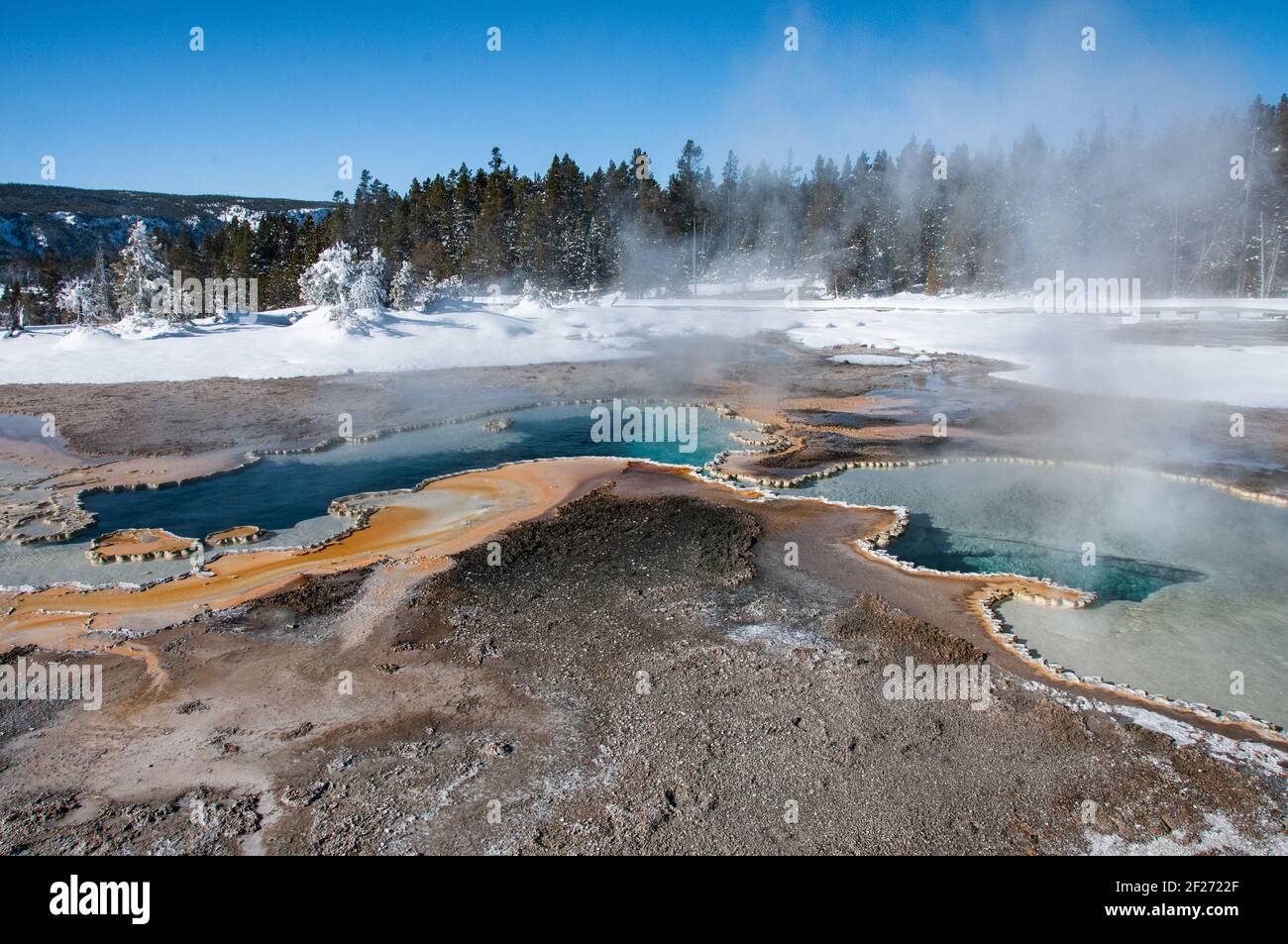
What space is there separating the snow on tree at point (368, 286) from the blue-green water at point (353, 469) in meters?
14.5

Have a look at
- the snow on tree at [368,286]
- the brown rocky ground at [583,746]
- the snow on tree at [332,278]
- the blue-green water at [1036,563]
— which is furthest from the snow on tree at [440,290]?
the blue-green water at [1036,563]

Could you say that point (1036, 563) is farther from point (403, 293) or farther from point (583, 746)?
point (403, 293)

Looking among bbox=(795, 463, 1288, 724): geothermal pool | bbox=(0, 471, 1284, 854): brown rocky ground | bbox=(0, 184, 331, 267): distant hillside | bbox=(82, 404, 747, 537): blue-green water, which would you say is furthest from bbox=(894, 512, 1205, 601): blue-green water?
bbox=(0, 184, 331, 267): distant hillside

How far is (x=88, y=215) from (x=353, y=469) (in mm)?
106793

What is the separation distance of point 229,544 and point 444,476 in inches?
169

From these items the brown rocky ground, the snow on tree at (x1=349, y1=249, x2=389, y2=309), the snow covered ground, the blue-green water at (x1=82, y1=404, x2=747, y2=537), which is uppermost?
the snow on tree at (x1=349, y1=249, x2=389, y2=309)

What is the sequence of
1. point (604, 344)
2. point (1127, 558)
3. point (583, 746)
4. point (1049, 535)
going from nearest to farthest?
1. point (583, 746)
2. point (1127, 558)
3. point (1049, 535)
4. point (604, 344)

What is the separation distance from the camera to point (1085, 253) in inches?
1946

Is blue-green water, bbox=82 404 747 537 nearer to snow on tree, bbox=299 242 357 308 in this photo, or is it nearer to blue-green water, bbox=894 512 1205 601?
blue-green water, bbox=894 512 1205 601

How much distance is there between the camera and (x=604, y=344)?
33469mm

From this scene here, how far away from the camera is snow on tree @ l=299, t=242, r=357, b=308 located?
102 ft

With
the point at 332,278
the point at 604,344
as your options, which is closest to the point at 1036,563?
the point at 604,344

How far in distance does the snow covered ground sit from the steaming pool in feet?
32.3

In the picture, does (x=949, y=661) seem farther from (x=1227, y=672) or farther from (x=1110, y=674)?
(x=1227, y=672)
